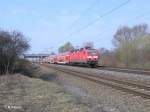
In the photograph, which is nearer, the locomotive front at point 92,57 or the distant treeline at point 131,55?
the locomotive front at point 92,57

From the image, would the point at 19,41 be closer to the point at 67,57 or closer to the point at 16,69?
the point at 16,69

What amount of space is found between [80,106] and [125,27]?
88938 mm

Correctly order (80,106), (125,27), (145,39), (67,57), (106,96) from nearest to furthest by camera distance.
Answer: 1. (80,106)
2. (106,96)
3. (67,57)
4. (145,39)
5. (125,27)

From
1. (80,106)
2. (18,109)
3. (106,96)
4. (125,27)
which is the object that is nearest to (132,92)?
(106,96)

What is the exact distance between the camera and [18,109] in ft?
39.8

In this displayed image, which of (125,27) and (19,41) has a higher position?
(125,27)

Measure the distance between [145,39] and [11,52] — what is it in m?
44.4

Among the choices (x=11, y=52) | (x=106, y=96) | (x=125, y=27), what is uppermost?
(x=125, y=27)

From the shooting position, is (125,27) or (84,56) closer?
(84,56)

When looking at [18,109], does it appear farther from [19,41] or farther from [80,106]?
[19,41]

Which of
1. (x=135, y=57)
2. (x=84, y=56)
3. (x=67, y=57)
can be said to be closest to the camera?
(x=84, y=56)

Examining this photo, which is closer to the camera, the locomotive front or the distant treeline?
the locomotive front

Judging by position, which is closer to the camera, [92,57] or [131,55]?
[92,57]

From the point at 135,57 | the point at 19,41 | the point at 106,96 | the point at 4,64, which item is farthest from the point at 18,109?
the point at 135,57
